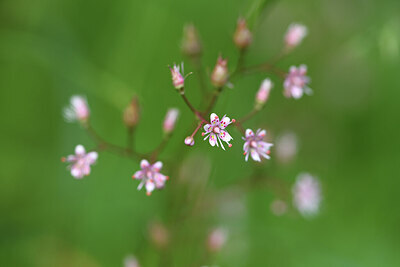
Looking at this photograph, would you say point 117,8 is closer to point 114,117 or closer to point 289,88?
point 114,117

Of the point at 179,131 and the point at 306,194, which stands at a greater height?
the point at 179,131

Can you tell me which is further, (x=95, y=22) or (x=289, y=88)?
(x=95, y=22)

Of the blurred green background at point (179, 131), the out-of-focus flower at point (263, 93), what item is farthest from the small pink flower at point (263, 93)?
the blurred green background at point (179, 131)

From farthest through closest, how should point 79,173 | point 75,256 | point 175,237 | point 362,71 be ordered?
1. point 362,71
2. point 75,256
3. point 175,237
4. point 79,173

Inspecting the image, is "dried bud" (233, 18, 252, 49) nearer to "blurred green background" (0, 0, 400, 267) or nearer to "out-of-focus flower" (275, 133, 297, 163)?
"blurred green background" (0, 0, 400, 267)

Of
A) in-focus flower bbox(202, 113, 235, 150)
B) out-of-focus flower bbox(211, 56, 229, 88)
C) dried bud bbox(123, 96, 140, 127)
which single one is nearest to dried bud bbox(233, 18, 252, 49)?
out-of-focus flower bbox(211, 56, 229, 88)

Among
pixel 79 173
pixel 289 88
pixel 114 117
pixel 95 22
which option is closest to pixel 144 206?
pixel 114 117

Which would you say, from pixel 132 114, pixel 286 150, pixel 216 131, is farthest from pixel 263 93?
pixel 286 150

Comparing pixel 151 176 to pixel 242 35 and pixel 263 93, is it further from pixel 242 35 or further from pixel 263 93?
pixel 242 35
